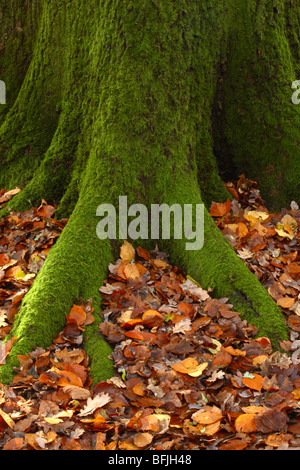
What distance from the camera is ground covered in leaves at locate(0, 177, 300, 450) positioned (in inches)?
109

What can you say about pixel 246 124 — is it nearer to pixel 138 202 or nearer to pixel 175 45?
pixel 175 45

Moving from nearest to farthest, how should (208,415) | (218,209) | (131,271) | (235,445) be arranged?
(235,445) < (208,415) < (131,271) < (218,209)

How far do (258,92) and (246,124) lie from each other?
1.16ft

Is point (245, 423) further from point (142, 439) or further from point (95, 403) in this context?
point (95, 403)

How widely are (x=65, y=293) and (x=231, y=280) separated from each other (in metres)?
1.27

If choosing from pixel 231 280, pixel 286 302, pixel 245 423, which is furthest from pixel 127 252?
pixel 245 423

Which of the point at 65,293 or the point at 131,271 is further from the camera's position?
the point at 131,271

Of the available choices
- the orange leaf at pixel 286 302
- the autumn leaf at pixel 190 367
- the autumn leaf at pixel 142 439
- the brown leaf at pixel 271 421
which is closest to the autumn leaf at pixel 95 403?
the autumn leaf at pixel 142 439

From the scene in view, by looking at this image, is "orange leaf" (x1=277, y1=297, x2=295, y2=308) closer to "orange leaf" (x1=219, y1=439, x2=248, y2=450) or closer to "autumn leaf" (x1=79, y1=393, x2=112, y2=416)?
"orange leaf" (x1=219, y1=439, x2=248, y2=450)

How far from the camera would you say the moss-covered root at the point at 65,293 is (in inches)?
129

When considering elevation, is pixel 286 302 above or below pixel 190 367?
above

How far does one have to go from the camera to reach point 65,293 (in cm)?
362

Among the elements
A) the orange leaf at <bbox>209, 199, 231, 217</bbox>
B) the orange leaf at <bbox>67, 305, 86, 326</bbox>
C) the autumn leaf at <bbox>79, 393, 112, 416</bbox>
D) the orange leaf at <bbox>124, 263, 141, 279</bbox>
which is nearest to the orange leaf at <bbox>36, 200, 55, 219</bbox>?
the orange leaf at <bbox>124, 263, 141, 279</bbox>
